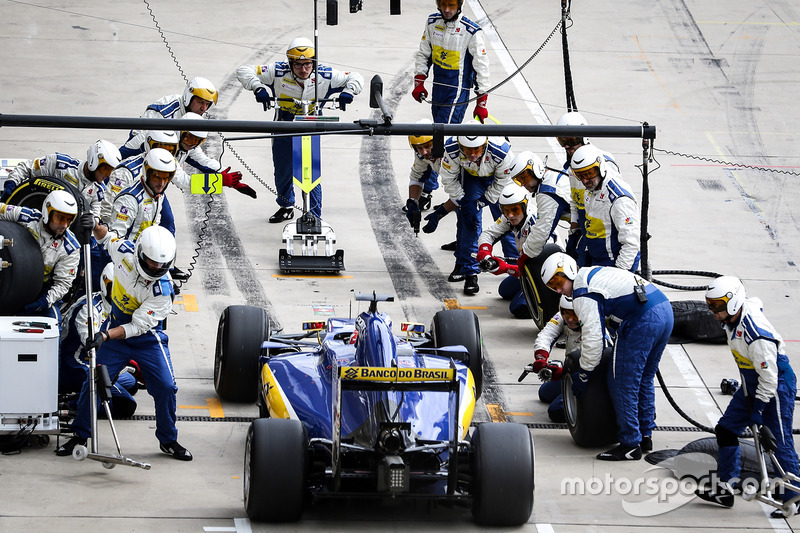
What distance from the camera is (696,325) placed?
15297mm

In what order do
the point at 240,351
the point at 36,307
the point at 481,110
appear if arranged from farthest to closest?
the point at 481,110
the point at 36,307
the point at 240,351

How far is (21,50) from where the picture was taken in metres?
23.4

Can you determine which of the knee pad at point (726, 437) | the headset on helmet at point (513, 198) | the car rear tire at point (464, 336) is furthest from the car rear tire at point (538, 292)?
the knee pad at point (726, 437)

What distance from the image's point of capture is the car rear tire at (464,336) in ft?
43.3

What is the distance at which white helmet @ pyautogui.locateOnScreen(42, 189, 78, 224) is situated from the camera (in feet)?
42.9

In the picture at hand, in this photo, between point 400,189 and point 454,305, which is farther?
point 400,189

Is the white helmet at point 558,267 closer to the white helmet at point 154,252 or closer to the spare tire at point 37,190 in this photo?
the white helmet at point 154,252

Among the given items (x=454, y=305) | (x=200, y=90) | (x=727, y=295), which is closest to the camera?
(x=727, y=295)

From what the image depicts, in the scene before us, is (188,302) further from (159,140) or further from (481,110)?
(481,110)

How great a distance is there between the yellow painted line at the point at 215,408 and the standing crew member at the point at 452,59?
19.7 ft

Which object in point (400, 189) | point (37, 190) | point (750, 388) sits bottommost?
point (750, 388)

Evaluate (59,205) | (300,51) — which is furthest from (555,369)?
(300,51)

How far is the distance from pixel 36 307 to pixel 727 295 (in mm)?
6139

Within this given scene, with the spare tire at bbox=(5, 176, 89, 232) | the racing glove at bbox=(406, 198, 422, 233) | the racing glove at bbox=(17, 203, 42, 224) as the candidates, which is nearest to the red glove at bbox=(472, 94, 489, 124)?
the racing glove at bbox=(406, 198, 422, 233)
